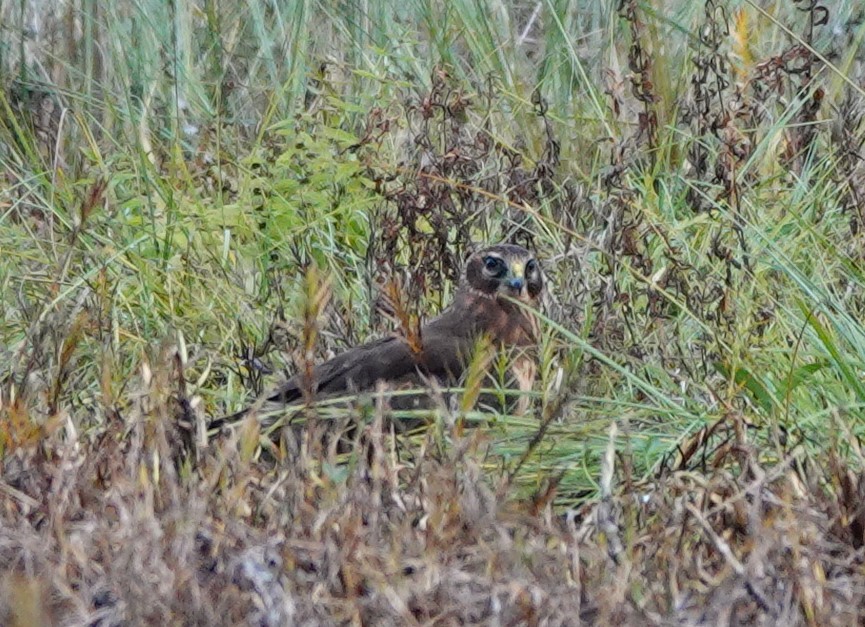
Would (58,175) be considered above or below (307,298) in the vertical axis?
below

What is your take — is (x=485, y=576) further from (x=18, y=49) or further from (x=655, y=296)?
(x=18, y=49)

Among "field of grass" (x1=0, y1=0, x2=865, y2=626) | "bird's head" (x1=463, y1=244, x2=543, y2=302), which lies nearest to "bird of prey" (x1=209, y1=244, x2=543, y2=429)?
"bird's head" (x1=463, y1=244, x2=543, y2=302)

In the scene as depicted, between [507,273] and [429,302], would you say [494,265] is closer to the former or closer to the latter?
[507,273]

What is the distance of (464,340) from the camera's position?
213 inches

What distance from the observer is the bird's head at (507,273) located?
221 inches

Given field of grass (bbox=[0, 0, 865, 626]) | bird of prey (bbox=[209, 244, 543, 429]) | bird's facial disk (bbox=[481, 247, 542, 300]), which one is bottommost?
bird of prey (bbox=[209, 244, 543, 429])

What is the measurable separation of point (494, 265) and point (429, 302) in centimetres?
41

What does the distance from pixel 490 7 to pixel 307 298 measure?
13.7ft

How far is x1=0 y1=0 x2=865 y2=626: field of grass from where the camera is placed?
3127 mm

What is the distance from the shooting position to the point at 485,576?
3021mm

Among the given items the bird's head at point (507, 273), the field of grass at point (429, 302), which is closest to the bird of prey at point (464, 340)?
the bird's head at point (507, 273)

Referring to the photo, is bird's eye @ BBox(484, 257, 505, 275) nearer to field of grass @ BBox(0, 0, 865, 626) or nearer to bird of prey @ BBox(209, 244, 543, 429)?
bird of prey @ BBox(209, 244, 543, 429)

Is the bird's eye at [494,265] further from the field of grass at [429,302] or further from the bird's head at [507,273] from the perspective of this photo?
the field of grass at [429,302]

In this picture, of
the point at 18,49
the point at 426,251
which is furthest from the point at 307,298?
the point at 18,49
